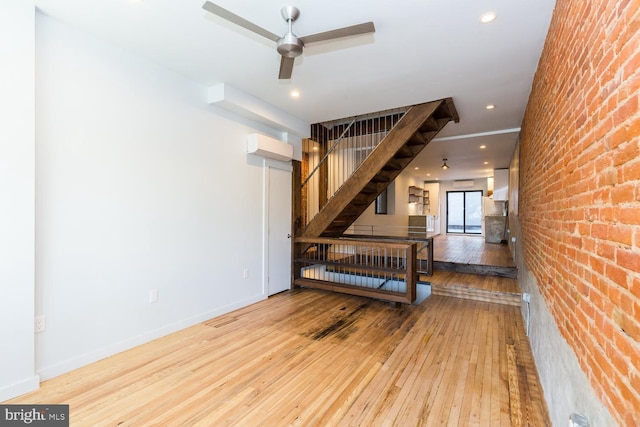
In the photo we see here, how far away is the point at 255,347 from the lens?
9.57 ft

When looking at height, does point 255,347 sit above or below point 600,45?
below

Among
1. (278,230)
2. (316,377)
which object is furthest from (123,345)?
(278,230)

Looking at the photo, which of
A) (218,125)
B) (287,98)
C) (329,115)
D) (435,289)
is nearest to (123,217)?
(218,125)

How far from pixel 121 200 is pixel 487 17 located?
3.53 meters

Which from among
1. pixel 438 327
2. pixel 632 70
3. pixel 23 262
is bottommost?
pixel 438 327

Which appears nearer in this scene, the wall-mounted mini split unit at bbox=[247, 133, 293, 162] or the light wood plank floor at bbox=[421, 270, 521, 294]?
the wall-mounted mini split unit at bbox=[247, 133, 293, 162]

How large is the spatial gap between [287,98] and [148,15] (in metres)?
1.88

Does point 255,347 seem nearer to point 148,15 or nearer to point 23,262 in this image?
point 23,262

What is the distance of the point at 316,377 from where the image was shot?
2.40 m

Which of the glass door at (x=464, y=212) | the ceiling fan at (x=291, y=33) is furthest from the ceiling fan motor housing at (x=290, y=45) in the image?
the glass door at (x=464, y=212)

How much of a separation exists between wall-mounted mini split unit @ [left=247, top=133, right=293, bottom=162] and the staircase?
1.04 meters

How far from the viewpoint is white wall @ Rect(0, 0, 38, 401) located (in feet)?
6.80

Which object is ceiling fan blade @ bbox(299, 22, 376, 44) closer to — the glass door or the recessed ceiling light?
the recessed ceiling light

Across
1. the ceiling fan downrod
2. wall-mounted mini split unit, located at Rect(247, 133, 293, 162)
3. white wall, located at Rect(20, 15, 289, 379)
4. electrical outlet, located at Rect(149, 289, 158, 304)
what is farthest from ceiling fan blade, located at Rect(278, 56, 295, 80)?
electrical outlet, located at Rect(149, 289, 158, 304)
